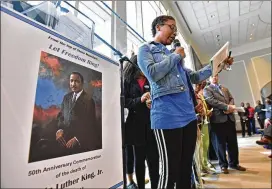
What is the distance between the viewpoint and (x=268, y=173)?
180cm

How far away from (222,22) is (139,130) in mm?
5714

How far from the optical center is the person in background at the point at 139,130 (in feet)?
3.65

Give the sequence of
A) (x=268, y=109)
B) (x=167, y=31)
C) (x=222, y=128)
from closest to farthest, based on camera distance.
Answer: (x=167, y=31), (x=222, y=128), (x=268, y=109)

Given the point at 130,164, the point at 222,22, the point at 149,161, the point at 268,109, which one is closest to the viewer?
the point at 149,161

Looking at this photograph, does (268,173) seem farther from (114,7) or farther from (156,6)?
(156,6)

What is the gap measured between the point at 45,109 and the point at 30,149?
0.09 metres

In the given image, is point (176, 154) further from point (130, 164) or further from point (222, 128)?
point (222, 128)

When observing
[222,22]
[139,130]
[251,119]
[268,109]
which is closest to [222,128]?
[139,130]

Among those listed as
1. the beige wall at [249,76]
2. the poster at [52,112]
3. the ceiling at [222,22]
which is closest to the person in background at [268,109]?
the ceiling at [222,22]

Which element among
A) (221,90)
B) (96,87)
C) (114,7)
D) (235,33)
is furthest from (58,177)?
(235,33)

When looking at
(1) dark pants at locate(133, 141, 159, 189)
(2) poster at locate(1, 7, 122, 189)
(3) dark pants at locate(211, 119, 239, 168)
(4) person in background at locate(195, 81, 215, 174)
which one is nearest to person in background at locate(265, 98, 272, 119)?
(3) dark pants at locate(211, 119, 239, 168)

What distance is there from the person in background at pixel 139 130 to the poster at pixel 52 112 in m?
0.45

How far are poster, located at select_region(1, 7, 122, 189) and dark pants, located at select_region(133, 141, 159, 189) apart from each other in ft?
1.58

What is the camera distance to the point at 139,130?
1120mm
